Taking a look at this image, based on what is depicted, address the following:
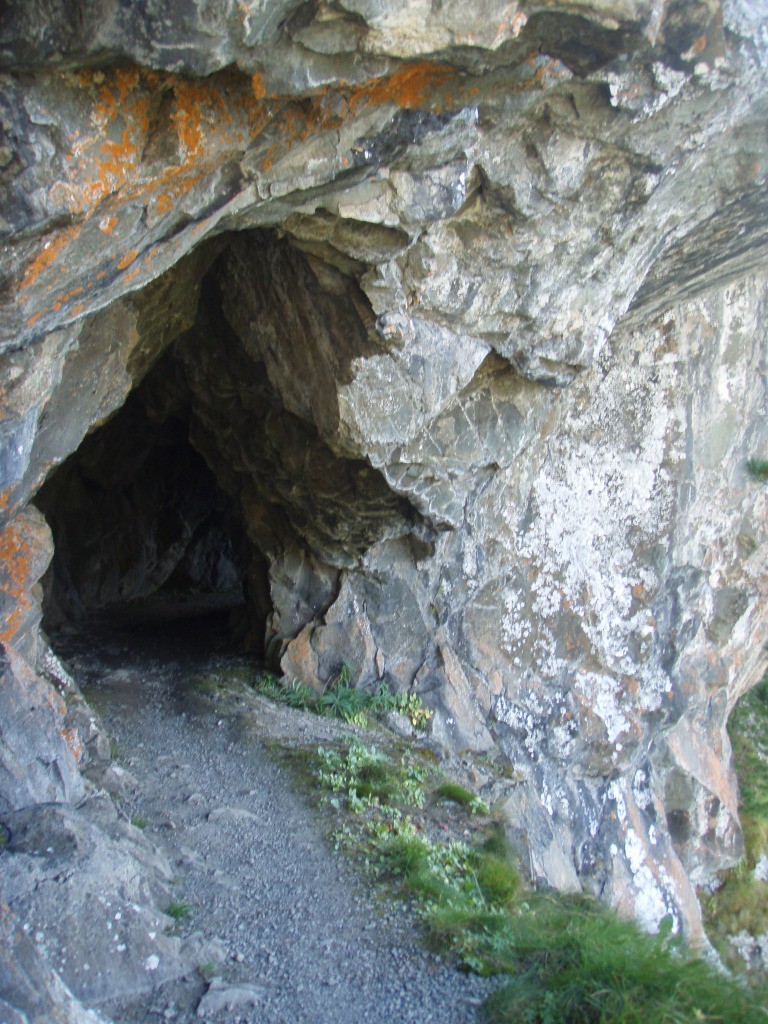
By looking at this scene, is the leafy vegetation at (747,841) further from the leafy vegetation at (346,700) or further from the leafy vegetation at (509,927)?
the leafy vegetation at (509,927)

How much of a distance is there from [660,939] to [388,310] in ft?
17.0

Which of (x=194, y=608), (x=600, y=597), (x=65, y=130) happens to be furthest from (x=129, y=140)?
(x=194, y=608)

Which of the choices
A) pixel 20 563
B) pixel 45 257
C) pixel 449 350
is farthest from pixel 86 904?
pixel 449 350

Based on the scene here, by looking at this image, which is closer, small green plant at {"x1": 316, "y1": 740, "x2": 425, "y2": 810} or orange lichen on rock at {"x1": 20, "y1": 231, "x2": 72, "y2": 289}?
orange lichen on rock at {"x1": 20, "y1": 231, "x2": 72, "y2": 289}

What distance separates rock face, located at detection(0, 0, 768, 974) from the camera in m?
4.19

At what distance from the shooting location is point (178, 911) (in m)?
5.13

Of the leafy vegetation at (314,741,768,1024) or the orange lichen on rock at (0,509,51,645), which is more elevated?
the orange lichen on rock at (0,509,51,645)

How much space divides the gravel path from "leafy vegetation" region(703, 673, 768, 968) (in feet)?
24.2

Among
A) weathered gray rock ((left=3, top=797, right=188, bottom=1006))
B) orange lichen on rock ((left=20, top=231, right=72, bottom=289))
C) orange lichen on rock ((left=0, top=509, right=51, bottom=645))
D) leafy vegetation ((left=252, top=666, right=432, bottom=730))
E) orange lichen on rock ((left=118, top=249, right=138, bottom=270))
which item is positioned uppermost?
orange lichen on rock ((left=118, top=249, right=138, bottom=270))

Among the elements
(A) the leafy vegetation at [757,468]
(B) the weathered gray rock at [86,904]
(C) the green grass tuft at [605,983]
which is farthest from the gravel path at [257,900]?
(A) the leafy vegetation at [757,468]

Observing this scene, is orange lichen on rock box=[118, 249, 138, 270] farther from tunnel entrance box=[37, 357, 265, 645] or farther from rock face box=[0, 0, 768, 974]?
tunnel entrance box=[37, 357, 265, 645]

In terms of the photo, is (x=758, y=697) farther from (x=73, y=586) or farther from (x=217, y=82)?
(x=217, y=82)

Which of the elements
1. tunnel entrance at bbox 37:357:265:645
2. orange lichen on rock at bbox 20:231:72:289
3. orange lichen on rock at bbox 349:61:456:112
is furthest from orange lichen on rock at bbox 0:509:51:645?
tunnel entrance at bbox 37:357:265:645

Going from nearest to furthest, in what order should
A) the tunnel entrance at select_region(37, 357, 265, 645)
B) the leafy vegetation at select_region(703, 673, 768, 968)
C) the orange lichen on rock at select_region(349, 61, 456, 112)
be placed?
1. the orange lichen on rock at select_region(349, 61, 456, 112)
2. the leafy vegetation at select_region(703, 673, 768, 968)
3. the tunnel entrance at select_region(37, 357, 265, 645)
